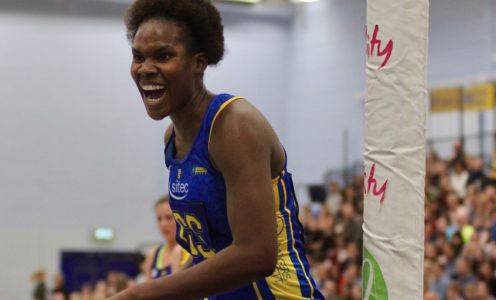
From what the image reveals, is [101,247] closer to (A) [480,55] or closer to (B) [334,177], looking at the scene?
(B) [334,177]

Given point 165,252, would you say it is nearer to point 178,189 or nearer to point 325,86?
point 178,189

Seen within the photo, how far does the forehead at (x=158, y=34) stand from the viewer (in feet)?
10.3

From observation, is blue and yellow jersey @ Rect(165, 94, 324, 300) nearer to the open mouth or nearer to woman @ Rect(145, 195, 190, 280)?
the open mouth

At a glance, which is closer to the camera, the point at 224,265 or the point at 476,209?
the point at 224,265

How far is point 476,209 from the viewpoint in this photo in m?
13.6

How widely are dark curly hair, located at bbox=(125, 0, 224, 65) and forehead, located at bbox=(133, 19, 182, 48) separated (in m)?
0.03

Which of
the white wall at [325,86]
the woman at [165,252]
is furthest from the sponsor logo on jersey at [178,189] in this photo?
the white wall at [325,86]

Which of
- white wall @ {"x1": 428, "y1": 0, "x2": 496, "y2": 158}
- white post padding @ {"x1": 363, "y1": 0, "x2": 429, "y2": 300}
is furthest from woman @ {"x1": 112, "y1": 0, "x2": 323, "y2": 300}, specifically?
white wall @ {"x1": 428, "y1": 0, "x2": 496, "y2": 158}

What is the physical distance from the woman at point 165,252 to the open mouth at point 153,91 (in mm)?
3865

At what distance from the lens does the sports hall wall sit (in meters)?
20.5

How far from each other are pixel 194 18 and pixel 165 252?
4.52 m

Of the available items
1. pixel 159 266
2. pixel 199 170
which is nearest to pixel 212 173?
pixel 199 170

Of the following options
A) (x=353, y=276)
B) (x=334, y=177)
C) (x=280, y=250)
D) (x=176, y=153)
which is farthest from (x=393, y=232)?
(x=334, y=177)

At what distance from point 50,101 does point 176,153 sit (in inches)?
721
